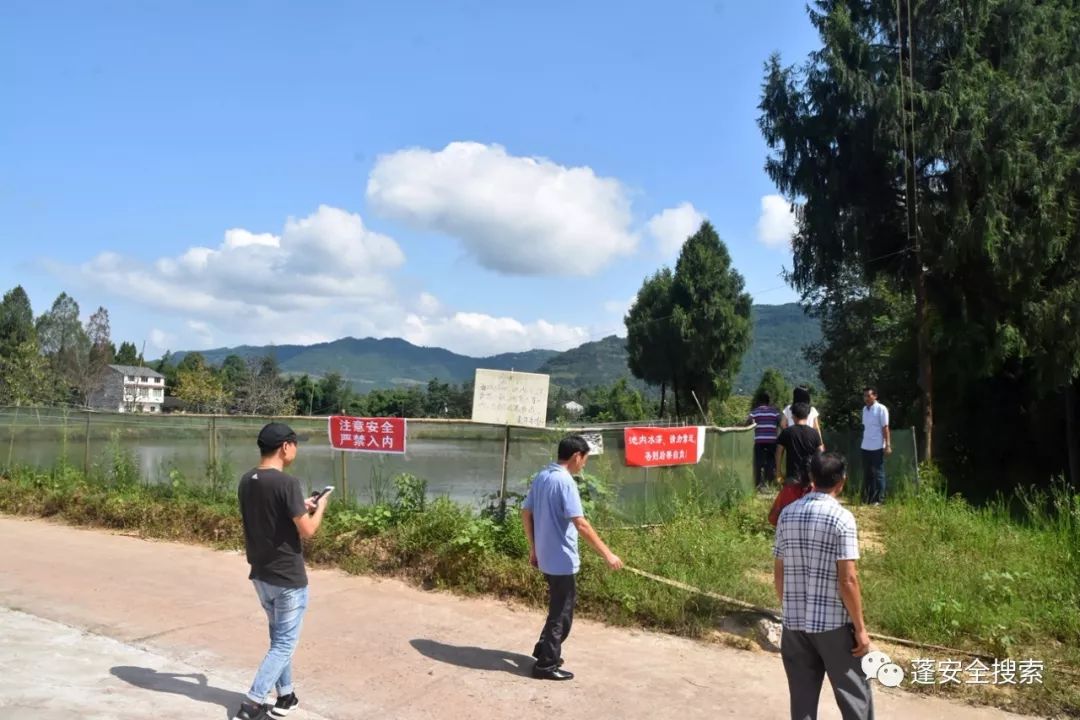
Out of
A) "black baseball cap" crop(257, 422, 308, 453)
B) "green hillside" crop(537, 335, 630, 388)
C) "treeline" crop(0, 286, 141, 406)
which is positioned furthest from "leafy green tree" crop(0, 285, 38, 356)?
"green hillside" crop(537, 335, 630, 388)

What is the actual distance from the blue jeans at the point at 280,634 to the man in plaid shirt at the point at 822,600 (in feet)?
8.89

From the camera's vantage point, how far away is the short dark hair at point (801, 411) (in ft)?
25.1

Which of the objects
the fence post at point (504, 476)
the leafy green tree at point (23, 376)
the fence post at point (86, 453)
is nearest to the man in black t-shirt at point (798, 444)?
the fence post at point (504, 476)

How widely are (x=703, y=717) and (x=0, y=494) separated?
12144 millimetres

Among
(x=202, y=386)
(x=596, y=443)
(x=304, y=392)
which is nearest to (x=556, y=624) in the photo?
(x=596, y=443)

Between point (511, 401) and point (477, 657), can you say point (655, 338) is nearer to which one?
point (511, 401)

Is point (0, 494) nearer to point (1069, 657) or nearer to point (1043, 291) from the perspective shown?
point (1069, 657)

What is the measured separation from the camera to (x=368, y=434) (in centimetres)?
927

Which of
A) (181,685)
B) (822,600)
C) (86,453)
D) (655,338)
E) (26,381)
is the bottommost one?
(181,685)

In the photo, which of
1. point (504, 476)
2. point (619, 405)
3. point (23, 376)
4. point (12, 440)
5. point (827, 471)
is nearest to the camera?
point (827, 471)

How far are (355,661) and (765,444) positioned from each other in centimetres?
763

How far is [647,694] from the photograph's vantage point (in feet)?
16.9

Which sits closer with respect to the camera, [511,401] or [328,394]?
[511,401]

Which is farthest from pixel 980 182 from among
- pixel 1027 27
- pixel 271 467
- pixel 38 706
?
pixel 38 706
